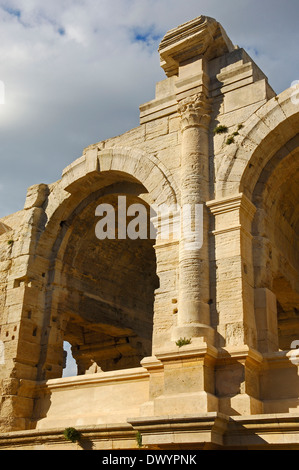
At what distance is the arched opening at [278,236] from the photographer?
878 centimetres

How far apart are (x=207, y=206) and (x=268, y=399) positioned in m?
2.99

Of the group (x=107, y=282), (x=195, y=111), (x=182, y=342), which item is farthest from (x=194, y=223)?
(x=107, y=282)

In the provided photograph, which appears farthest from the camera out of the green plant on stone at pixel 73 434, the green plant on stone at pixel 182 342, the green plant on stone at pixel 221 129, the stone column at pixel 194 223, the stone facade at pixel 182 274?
the green plant on stone at pixel 221 129

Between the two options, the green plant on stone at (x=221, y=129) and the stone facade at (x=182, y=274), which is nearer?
the stone facade at (x=182, y=274)

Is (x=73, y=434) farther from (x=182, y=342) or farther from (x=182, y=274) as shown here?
(x=182, y=274)

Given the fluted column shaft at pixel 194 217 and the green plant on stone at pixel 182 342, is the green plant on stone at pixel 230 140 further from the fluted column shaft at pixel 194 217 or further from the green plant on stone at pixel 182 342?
the green plant on stone at pixel 182 342

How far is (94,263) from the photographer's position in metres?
12.4

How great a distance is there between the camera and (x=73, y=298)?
38.4ft

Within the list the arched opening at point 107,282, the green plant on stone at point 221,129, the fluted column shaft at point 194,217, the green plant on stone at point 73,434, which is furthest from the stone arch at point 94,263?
the green plant on stone at point 73,434

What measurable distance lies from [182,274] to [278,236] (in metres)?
2.45

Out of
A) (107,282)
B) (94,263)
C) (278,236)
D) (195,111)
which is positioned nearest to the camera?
(195,111)

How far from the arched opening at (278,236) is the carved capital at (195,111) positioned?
51.9 inches
